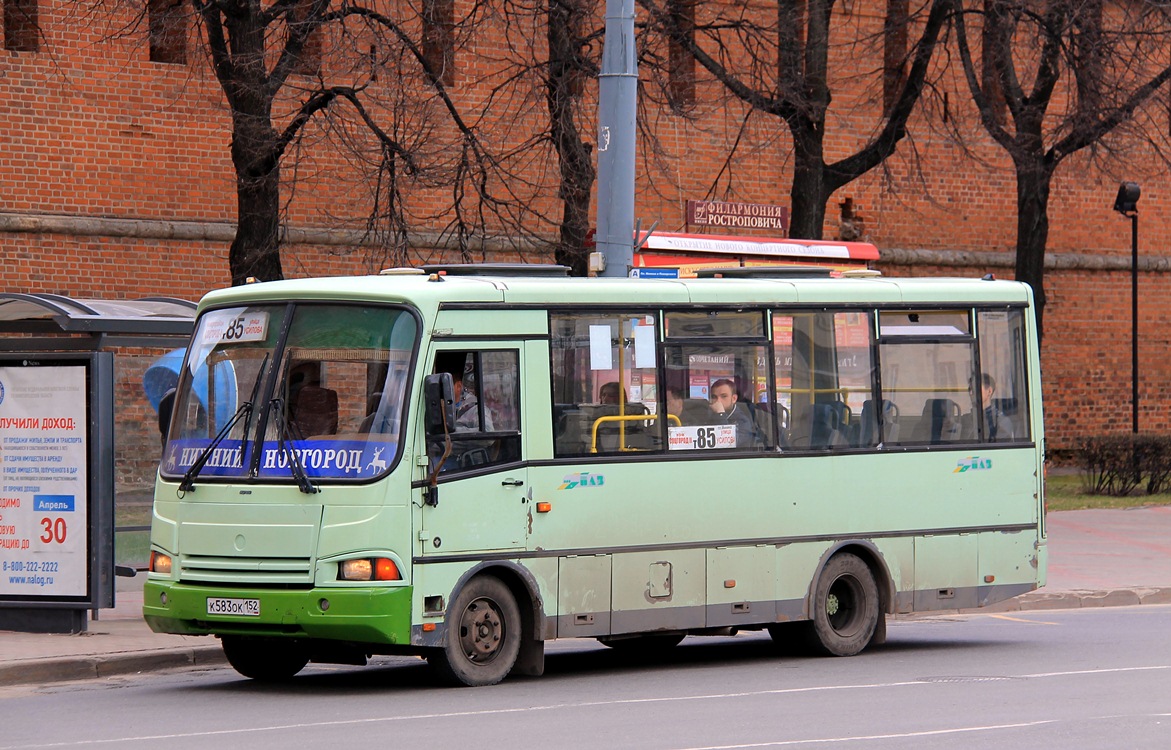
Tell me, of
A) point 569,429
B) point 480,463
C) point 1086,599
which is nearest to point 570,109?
point 1086,599

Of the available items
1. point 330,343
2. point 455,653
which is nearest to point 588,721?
point 455,653

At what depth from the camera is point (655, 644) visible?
541 inches

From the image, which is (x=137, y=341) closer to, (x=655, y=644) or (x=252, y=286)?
(x=252, y=286)

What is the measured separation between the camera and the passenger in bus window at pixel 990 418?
13.7 m

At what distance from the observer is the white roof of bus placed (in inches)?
438

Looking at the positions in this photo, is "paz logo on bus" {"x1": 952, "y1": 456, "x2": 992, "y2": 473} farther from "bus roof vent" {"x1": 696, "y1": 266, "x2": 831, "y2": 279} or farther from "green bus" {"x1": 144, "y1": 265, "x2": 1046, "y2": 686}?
"bus roof vent" {"x1": 696, "y1": 266, "x2": 831, "y2": 279}

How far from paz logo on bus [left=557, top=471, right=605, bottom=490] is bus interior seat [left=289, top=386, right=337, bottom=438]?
156 cm

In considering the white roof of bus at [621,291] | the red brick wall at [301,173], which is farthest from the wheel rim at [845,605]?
the red brick wall at [301,173]

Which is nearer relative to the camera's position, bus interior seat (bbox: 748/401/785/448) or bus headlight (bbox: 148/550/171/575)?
bus headlight (bbox: 148/550/171/575)

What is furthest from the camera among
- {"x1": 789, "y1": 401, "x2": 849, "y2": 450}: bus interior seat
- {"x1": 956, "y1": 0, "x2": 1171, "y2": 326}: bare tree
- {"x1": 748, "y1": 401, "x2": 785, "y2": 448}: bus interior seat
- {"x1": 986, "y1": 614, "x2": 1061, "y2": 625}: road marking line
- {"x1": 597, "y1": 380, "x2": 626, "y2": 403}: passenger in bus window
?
{"x1": 956, "y1": 0, "x2": 1171, "y2": 326}: bare tree

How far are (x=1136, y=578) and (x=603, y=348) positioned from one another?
27.6 feet

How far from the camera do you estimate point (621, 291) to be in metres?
12.0

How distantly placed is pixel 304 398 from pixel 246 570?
1.08 meters

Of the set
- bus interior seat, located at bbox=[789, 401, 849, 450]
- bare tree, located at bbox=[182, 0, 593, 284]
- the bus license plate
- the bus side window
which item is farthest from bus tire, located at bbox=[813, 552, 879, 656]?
bare tree, located at bbox=[182, 0, 593, 284]
